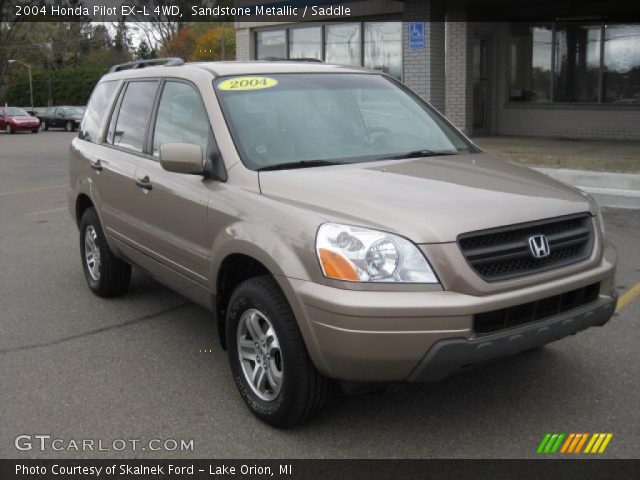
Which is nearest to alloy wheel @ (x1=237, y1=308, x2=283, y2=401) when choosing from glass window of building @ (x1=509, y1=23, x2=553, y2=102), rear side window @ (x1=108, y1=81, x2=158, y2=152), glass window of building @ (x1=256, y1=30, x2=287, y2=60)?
rear side window @ (x1=108, y1=81, x2=158, y2=152)

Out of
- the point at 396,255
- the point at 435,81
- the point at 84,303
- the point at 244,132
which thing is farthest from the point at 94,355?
the point at 435,81

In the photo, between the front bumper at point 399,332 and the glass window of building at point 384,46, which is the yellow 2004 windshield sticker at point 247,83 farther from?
the glass window of building at point 384,46

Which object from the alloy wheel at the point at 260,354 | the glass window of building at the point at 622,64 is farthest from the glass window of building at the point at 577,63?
the alloy wheel at the point at 260,354

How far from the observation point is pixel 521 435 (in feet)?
11.5

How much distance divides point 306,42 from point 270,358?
17109mm

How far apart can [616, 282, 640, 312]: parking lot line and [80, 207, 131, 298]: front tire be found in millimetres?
3963

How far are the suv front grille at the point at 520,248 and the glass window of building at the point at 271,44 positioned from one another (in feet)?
57.2

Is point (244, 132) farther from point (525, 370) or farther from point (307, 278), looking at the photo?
point (525, 370)

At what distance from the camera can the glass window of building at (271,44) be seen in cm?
2017

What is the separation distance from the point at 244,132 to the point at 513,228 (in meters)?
1.65

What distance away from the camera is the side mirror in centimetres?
392

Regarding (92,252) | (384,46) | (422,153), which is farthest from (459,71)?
(422,153)

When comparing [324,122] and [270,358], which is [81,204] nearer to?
[324,122]
